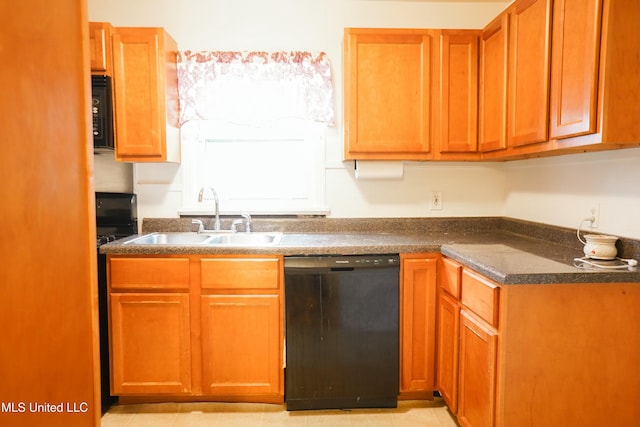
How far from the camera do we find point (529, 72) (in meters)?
1.86

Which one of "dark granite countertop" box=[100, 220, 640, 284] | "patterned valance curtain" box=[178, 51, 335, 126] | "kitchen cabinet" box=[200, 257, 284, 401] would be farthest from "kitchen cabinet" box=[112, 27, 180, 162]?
"kitchen cabinet" box=[200, 257, 284, 401]

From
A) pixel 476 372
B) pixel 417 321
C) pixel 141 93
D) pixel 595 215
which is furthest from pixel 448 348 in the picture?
pixel 141 93

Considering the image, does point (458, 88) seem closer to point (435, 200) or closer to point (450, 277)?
point (435, 200)

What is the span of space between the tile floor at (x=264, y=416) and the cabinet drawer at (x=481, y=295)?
719mm

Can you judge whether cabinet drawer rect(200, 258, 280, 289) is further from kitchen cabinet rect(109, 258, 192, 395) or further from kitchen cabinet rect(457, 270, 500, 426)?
kitchen cabinet rect(457, 270, 500, 426)

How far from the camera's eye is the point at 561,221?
6.96 feet

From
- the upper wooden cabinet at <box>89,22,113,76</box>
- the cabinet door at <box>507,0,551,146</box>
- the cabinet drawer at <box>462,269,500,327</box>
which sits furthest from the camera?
the upper wooden cabinet at <box>89,22,113,76</box>

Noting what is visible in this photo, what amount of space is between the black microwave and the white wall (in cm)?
39

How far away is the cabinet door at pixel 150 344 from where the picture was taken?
2088mm

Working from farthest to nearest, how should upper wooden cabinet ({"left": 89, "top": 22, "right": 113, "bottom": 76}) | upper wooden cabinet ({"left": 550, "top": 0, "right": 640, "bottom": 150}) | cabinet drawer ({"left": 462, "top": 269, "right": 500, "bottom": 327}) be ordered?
upper wooden cabinet ({"left": 89, "top": 22, "right": 113, "bottom": 76}), cabinet drawer ({"left": 462, "top": 269, "right": 500, "bottom": 327}), upper wooden cabinet ({"left": 550, "top": 0, "right": 640, "bottom": 150})

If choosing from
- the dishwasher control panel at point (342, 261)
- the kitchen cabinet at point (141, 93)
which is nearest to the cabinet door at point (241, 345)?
the dishwasher control panel at point (342, 261)

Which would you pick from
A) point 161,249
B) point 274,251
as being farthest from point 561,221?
point 161,249

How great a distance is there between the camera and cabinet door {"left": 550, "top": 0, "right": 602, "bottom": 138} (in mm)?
1466

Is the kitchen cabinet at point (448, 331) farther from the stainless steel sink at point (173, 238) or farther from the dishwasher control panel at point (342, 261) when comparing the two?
the stainless steel sink at point (173, 238)
